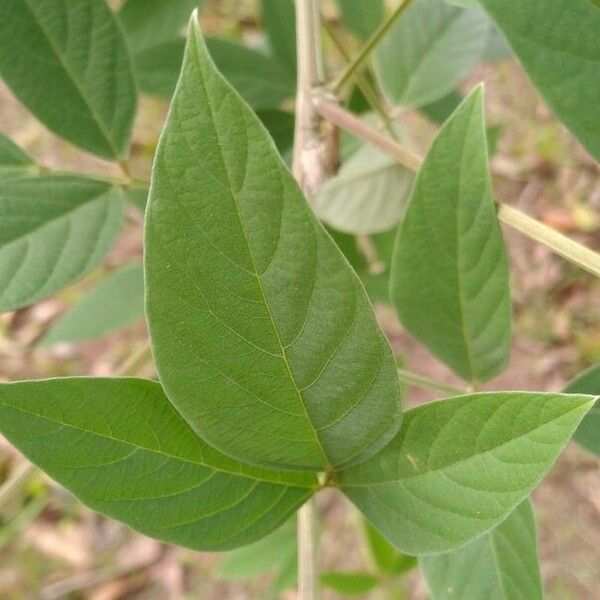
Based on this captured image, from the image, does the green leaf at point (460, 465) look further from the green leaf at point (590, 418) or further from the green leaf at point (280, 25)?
the green leaf at point (280, 25)

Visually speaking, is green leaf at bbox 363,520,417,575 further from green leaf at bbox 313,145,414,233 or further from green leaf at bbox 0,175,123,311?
green leaf at bbox 0,175,123,311

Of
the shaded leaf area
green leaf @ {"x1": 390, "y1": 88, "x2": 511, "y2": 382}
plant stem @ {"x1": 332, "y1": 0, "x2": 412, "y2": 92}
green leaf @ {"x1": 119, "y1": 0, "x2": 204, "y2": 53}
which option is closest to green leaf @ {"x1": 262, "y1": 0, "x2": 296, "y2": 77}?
the shaded leaf area

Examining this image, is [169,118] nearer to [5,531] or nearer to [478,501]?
[478,501]

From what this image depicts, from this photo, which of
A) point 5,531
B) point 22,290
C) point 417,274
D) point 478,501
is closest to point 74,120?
point 22,290

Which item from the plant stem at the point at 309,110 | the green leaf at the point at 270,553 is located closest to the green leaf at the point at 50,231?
the plant stem at the point at 309,110

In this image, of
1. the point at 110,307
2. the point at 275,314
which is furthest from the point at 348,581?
the point at 275,314

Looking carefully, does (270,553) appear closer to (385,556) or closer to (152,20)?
(385,556)
